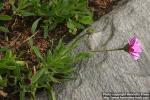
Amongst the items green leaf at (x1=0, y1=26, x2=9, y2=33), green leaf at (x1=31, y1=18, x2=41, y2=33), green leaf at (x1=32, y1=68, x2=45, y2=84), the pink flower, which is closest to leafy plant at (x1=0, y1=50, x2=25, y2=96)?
green leaf at (x1=32, y1=68, x2=45, y2=84)

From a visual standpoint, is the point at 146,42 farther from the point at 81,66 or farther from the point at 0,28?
the point at 0,28

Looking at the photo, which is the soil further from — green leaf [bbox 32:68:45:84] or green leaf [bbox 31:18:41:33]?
green leaf [bbox 32:68:45:84]

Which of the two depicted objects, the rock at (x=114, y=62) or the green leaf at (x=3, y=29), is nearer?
the rock at (x=114, y=62)

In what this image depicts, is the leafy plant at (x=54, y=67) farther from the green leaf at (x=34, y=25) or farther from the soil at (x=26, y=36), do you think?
the green leaf at (x=34, y=25)

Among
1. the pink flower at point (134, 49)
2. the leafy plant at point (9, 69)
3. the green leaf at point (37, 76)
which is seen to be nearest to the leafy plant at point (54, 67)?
the green leaf at point (37, 76)

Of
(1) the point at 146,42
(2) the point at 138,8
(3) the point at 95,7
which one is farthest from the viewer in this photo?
(3) the point at 95,7

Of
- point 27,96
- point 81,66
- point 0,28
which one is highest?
point 0,28

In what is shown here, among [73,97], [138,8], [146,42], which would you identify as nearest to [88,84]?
[73,97]

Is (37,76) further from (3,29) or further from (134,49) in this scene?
(134,49)
